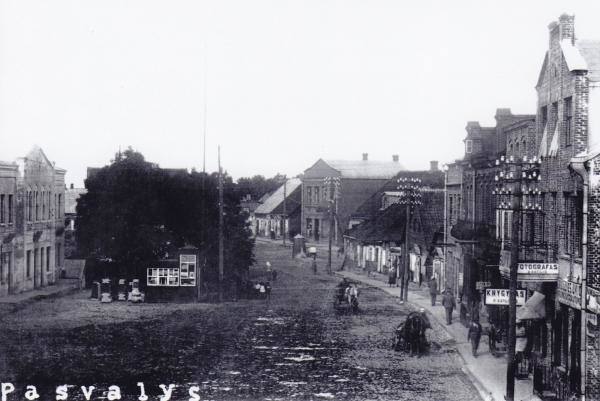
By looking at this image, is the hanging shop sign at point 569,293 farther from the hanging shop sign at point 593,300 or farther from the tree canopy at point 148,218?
the tree canopy at point 148,218

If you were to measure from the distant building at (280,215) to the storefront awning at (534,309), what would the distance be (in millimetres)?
62998

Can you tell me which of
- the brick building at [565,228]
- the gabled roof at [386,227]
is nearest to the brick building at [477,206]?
the brick building at [565,228]

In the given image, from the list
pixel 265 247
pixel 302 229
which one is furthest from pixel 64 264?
pixel 302 229

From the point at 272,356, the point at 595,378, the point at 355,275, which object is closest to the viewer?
the point at 595,378

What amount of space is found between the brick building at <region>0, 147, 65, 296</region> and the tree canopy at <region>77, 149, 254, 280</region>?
7.62ft

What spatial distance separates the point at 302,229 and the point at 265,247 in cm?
762

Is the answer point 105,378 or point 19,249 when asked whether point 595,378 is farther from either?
point 19,249

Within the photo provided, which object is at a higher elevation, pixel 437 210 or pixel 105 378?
pixel 437 210

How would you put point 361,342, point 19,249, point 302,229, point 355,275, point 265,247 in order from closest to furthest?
1. point 361,342
2. point 19,249
3. point 355,275
4. point 265,247
5. point 302,229

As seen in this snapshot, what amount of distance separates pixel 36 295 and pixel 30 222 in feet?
17.3

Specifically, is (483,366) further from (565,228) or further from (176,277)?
(176,277)

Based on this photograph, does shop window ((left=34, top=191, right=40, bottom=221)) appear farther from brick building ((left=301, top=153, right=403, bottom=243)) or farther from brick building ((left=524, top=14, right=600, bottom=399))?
brick building ((left=301, top=153, right=403, bottom=243))

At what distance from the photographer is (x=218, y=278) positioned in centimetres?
4266

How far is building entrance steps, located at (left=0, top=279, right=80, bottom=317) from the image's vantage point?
114 feet
